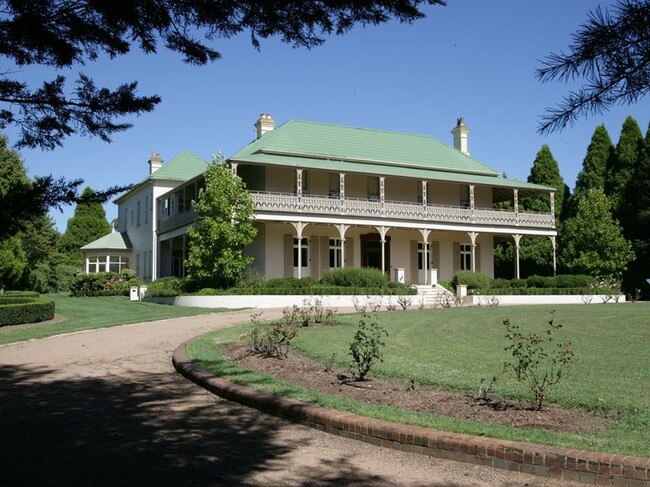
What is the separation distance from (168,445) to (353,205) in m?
27.8

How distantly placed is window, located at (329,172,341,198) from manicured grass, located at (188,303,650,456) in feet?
56.6

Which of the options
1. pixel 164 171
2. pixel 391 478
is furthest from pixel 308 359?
pixel 164 171

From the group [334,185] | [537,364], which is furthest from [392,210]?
[537,364]

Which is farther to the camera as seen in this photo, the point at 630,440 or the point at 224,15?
the point at 630,440

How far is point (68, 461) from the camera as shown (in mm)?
5457

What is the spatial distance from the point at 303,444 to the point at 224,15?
3.89 m

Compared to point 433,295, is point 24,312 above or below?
below

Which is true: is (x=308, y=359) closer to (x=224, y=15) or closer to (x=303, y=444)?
(x=303, y=444)

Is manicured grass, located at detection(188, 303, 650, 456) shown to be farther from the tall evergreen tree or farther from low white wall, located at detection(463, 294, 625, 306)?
the tall evergreen tree

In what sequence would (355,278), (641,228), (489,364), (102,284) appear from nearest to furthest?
(489,364) → (355,278) → (102,284) → (641,228)

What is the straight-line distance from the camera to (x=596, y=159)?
45500 millimetres

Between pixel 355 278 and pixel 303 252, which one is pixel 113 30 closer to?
pixel 355 278

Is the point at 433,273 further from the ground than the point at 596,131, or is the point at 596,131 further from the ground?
the point at 596,131

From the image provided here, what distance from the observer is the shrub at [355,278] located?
29.5 metres
